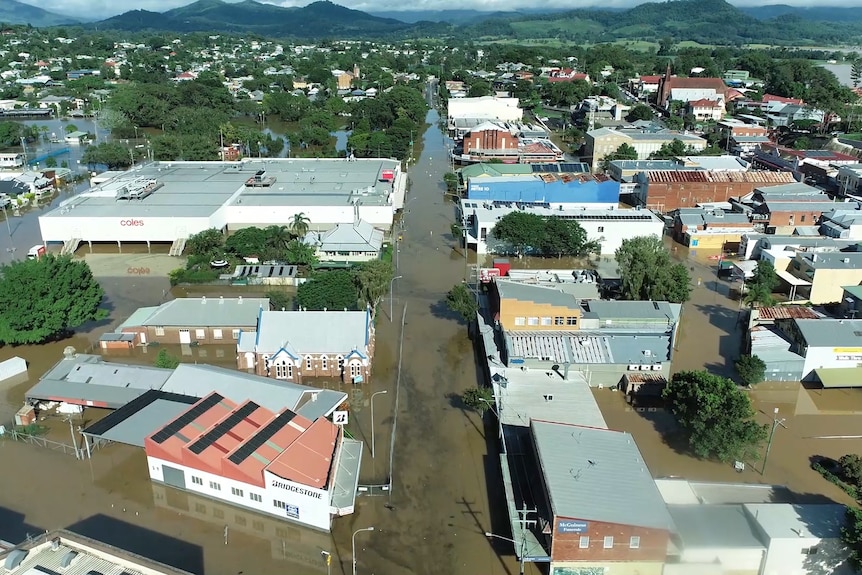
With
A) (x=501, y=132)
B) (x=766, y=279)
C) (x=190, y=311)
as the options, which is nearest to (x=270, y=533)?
(x=190, y=311)

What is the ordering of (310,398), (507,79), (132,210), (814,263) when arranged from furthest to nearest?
(507,79) < (132,210) < (814,263) < (310,398)

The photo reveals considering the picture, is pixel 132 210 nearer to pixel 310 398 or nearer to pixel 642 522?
pixel 310 398

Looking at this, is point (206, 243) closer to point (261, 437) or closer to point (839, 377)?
point (261, 437)

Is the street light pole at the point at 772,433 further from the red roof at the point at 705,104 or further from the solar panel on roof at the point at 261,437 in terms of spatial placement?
the red roof at the point at 705,104

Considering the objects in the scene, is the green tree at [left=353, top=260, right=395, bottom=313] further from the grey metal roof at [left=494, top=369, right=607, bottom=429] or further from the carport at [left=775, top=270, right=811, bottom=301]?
the carport at [left=775, top=270, right=811, bottom=301]

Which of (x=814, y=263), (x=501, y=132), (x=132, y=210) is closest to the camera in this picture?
(x=814, y=263)

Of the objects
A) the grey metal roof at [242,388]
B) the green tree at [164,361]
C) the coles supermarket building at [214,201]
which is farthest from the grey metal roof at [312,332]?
the coles supermarket building at [214,201]

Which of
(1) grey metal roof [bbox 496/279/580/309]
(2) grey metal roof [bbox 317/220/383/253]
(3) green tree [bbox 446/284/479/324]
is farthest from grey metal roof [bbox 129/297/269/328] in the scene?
(1) grey metal roof [bbox 496/279/580/309]
